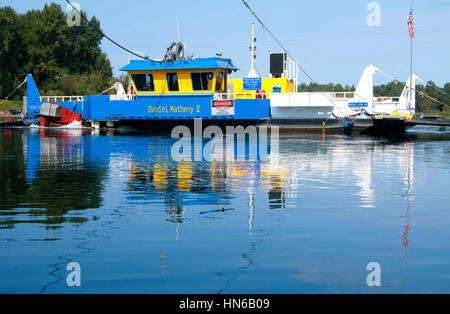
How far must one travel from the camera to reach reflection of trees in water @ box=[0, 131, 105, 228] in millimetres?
8883

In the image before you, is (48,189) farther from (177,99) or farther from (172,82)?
(172,82)

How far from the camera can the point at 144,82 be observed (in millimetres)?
41594

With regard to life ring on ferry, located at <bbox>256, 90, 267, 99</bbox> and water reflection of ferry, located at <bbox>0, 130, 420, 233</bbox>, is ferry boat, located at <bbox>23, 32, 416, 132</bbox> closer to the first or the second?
life ring on ferry, located at <bbox>256, 90, 267, 99</bbox>

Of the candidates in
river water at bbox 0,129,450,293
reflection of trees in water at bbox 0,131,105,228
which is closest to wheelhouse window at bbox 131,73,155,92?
reflection of trees in water at bbox 0,131,105,228

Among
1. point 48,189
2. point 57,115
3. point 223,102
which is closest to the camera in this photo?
point 48,189

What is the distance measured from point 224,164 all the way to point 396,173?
566cm

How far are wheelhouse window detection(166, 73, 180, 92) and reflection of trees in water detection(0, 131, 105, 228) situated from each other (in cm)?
2193

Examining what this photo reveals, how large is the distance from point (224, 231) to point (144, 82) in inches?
1388

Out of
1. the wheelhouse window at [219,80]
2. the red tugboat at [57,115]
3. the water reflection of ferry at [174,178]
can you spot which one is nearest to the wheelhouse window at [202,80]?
the wheelhouse window at [219,80]

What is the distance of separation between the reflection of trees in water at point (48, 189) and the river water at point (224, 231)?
36 mm

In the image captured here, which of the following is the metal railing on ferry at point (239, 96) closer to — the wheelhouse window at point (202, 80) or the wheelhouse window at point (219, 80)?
the wheelhouse window at point (219, 80)

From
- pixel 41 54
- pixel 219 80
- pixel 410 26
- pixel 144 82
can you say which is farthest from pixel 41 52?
pixel 410 26

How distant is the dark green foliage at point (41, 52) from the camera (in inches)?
3605
